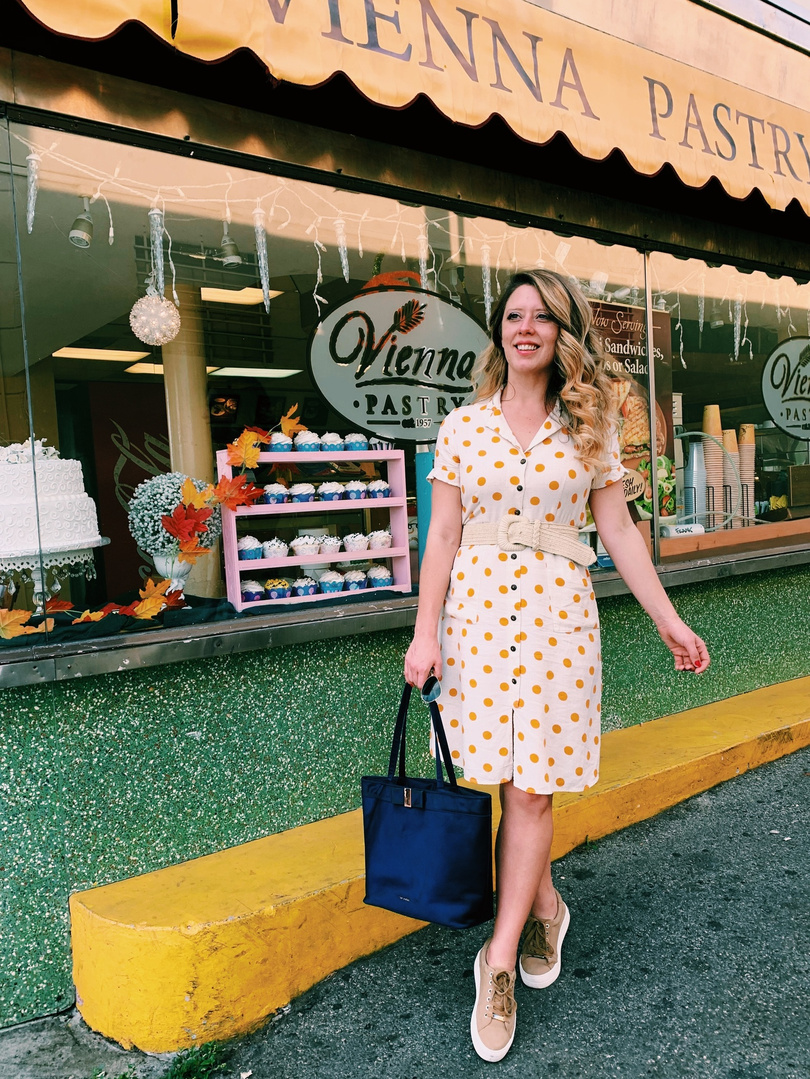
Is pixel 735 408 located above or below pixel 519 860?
above

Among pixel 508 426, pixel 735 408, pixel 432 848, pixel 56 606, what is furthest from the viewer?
pixel 735 408

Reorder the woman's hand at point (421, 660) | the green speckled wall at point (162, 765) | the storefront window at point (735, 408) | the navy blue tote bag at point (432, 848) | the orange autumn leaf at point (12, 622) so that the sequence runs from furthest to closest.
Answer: the storefront window at point (735, 408), the orange autumn leaf at point (12, 622), the green speckled wall at point (162, 765), the woman's hand at point (421, 660), the navy blue tote bag at point (432, 848)

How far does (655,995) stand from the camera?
2418 mm

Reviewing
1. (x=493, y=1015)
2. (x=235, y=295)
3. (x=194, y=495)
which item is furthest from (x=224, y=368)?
(x=493, y=1015)

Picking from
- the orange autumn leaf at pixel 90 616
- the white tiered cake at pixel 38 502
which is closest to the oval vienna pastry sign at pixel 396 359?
the white tiered cake at pixel 38 502

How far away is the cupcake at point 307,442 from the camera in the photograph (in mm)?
3572

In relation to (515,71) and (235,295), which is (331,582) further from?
(515,71)

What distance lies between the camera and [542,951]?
2467 millimetres

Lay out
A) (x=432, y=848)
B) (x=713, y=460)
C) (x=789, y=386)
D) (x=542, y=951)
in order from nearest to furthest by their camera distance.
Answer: (x=432, y=848), (x=542, y=951), (x=713, y=460), (x=789, y=386)

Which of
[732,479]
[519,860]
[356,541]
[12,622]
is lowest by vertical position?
[519,860]

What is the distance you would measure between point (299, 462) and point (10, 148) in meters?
1.53

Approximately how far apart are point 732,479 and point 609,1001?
3776 millimetres

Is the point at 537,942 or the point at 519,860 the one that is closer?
the point at 519,860

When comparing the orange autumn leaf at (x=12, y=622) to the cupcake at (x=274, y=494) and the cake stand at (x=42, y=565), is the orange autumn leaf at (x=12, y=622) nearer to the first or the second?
the cake stand at (x=42, y=565)
